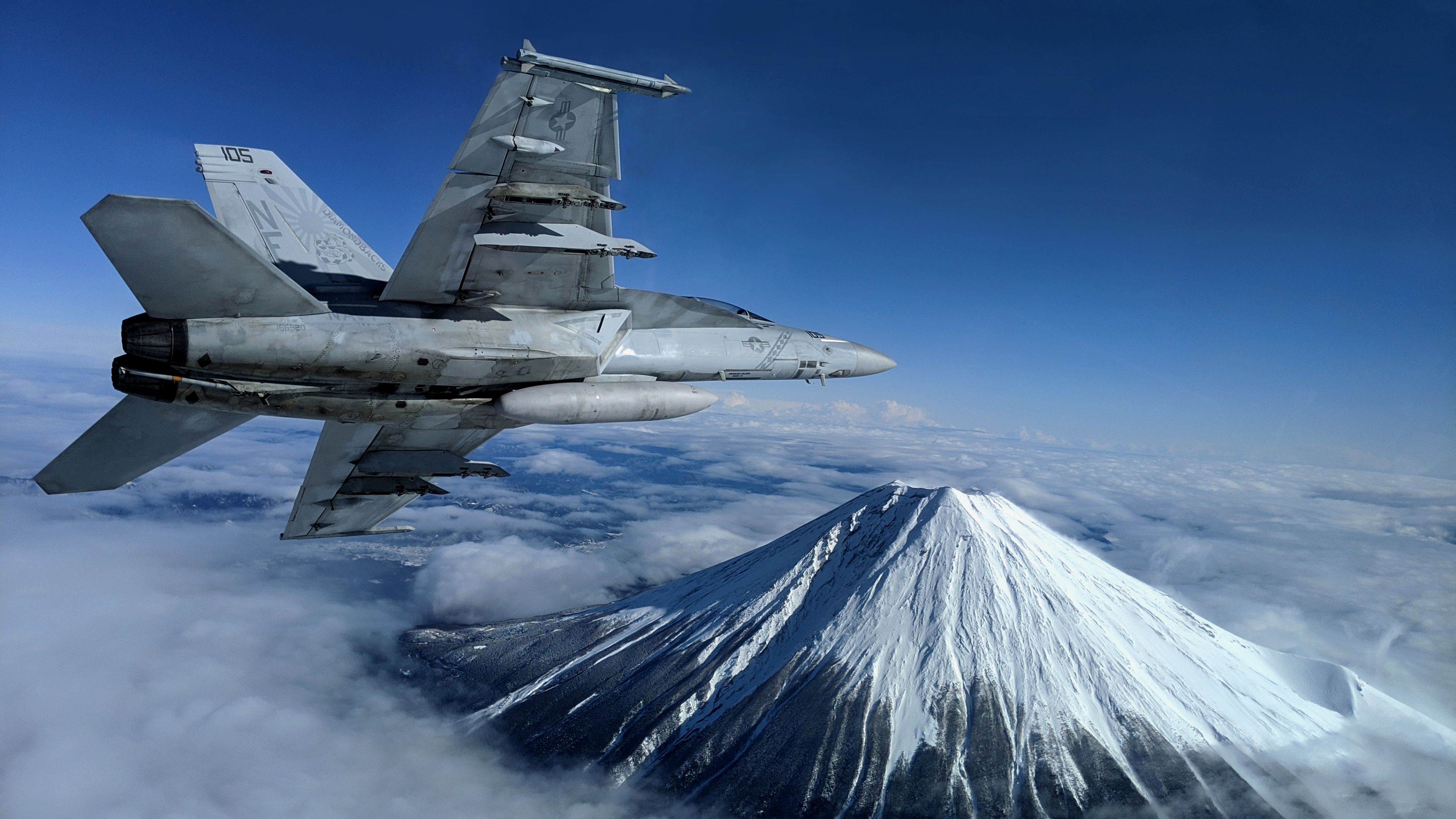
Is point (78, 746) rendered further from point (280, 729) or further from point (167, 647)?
point (280, 729)

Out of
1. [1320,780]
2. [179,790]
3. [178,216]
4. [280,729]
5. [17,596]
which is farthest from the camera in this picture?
[17,596]

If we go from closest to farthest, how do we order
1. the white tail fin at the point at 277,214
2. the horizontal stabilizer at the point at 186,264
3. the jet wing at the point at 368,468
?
1. the horizontal stabilizer at the point at 186,264
2. the white tail fin at the point at 277,214
3. the jet wing at the point at 368,468

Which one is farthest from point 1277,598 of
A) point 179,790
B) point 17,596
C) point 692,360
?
point 17,596

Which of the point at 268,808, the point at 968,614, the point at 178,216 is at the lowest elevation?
the point at 268,808

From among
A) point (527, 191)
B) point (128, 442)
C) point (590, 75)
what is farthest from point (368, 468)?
point (590, 75)

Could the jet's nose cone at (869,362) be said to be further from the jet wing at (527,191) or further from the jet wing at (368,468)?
the jet wing at (368,468)

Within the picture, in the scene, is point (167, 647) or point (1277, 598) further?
point (1277, 598)

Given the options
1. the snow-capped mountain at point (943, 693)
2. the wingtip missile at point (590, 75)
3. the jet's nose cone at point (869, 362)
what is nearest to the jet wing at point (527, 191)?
the wingtip missile at point (590, 75)
